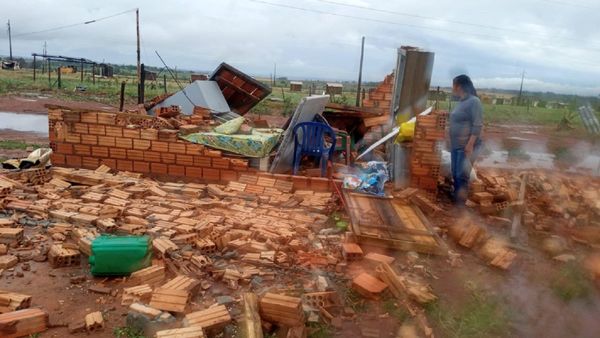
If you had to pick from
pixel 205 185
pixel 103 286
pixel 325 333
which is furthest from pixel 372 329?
pixel 205 185

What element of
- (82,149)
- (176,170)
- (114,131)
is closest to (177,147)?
(176,170)

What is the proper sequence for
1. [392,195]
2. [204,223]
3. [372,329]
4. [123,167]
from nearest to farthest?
[372,329], [204,223], [392,195], [123,167]

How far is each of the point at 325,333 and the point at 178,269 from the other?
158cm

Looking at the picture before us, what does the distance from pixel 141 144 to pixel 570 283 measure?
243 inches

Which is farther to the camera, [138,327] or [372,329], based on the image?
[372,329]

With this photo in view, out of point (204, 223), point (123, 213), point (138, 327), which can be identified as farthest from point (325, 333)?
point (123, 213)

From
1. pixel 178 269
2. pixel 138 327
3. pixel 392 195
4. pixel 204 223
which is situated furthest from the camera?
pixel 392 195

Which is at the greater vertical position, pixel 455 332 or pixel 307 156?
pixel 307 156

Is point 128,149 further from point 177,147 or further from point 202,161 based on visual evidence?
point 202,161

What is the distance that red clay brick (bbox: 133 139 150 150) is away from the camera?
7395 millimetres

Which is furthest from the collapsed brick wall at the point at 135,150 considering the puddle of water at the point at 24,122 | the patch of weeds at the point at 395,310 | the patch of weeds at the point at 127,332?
the puddle of water at the point at 24,122

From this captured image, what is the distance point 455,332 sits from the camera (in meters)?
3.58

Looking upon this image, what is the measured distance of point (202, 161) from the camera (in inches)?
290

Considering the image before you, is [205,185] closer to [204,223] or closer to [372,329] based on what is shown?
[204,223]
